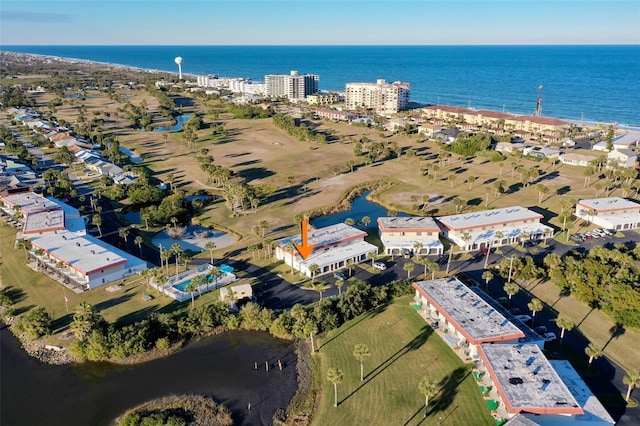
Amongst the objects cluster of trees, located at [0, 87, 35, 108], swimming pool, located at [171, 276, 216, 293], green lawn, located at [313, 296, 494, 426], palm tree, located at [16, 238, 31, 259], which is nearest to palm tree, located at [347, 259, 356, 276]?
green lawn, located at [313, 296, 494, 426]

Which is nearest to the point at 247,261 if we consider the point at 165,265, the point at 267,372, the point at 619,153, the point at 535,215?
the point at 165,265

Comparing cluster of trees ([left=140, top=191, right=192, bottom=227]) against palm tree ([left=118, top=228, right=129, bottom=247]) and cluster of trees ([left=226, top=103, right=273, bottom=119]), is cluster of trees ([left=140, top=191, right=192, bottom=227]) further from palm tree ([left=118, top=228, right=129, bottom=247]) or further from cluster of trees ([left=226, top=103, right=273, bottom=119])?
cluster of trees ([left=226, top=103, right=273, bottom=119])

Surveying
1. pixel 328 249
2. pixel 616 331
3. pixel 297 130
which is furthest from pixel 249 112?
pixel 616 331

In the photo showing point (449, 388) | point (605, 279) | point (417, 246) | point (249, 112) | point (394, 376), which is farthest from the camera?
point (249, 112)

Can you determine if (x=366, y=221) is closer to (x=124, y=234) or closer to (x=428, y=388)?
(x=124, y=234)

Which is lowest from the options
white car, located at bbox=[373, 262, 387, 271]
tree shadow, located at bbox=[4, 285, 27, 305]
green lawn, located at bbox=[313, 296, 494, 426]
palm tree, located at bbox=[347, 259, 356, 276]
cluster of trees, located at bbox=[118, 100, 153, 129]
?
green lawn, located at bbox=[313, 296, 494, 426]

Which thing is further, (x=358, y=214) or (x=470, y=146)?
(x=470, y=146)
